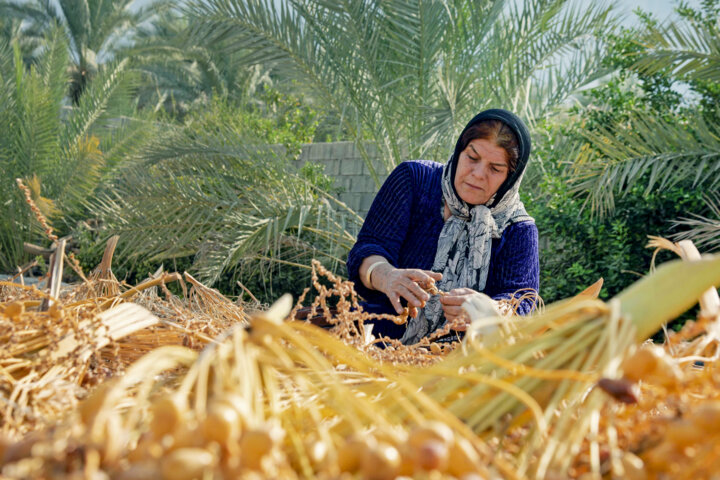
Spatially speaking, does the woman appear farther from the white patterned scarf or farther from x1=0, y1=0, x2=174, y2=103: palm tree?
x1=0, y1=0, x2=174, y2=103: palm tree

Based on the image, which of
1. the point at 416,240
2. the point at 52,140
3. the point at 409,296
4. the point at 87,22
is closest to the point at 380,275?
the point at 409,296

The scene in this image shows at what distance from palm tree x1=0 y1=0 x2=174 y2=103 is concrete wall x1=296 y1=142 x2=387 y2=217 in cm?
721

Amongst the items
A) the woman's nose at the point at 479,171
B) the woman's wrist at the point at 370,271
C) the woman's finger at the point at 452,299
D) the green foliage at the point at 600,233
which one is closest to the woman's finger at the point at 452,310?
the woman's finger at the point at 452,299

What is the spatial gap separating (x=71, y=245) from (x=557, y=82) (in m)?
6.62

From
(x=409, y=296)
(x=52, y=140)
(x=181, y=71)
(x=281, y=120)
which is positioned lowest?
(x=409, y=296)

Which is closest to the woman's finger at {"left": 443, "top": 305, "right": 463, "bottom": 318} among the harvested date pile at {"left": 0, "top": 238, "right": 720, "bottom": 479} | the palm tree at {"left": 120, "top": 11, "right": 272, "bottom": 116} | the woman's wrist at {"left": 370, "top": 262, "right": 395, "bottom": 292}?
the woman's wrist at {"left": 370, "top": 262, "right": 395, "bottom": 292}

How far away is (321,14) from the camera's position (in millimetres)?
4879

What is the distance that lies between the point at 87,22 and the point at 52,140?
Answer: 7325 mm

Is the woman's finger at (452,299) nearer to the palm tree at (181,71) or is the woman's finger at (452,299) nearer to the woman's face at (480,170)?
the woman's face at (480,170)

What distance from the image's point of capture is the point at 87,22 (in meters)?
13.4

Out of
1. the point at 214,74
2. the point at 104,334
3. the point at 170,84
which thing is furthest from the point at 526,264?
the point at 170,84

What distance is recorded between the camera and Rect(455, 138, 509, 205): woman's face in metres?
2.00

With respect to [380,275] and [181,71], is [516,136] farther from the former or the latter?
[181,71]

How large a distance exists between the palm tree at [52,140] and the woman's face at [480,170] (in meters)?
5.57
